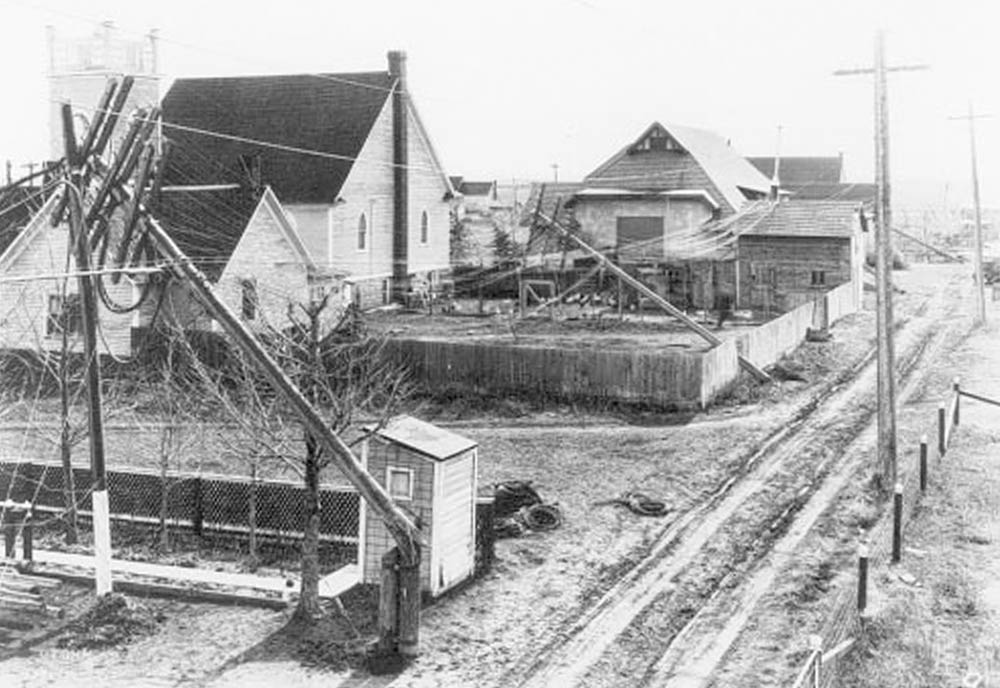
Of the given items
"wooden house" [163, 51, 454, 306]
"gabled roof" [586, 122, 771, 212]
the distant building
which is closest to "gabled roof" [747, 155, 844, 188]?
"gabled roof" [586, 122, 771, 212]

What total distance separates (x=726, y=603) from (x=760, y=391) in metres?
16.9

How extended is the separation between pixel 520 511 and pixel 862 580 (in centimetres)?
655

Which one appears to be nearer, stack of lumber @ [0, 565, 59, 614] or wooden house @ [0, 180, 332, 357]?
stack of lumber @ [0, 565, 59, 614]

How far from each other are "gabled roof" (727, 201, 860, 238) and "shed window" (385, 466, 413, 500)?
124 ft

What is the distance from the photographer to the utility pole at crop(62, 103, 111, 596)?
1520cm

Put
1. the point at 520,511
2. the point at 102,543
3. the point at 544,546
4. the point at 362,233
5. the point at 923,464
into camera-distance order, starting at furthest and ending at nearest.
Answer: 1. the point at 362,233
2. the point at 923,464
3. the point at 520,511
4. the point at 544,546
5. the point at 102,543

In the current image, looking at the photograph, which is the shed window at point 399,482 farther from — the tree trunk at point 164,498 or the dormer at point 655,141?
the dormer at point 655,141

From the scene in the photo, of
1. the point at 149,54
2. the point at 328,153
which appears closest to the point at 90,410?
the point at 149,54

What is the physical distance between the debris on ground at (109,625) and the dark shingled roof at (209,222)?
63.0 ft

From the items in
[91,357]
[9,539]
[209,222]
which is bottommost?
[9,539]

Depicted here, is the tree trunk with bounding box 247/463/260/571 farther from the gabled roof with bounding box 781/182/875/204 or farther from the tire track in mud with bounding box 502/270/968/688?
the gabled roof with bounding box 781/182/875/204

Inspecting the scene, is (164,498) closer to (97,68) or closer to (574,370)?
(574,370)

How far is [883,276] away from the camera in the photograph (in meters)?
22.1

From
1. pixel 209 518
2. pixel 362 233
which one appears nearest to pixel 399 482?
pixel 209 518
